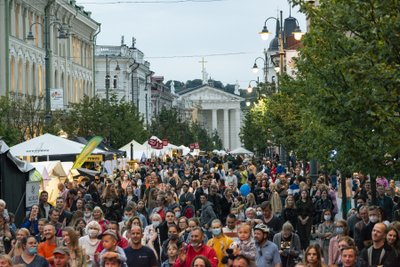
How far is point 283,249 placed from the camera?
51.2 feet

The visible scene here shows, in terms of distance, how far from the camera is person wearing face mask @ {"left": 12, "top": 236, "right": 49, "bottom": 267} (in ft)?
42.1

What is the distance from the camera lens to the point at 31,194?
2256 cm

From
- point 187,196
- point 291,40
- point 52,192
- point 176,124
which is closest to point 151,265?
point 187,196

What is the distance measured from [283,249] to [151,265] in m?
3.17

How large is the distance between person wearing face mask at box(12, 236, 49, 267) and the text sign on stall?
8.64m

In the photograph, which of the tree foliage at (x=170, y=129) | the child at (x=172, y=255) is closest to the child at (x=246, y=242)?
the child at (x=172, y=255)

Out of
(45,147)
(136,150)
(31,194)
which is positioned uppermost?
(136,150)

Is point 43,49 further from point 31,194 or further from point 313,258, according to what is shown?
point 313,258

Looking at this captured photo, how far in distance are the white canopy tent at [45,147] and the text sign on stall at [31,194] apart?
7.57 metres

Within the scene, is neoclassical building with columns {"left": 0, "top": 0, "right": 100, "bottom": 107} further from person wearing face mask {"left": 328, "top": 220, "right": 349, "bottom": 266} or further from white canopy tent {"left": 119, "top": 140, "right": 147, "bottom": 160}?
person wearing face mask {"left": 328, "top": 220, "right": 349, "bottom": 266}

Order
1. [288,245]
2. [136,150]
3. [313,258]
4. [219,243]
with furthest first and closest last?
[136,150]
[288,245]
[219,243]
[313,258]

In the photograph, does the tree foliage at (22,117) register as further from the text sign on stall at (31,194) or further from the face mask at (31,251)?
the face mask at (31,251)

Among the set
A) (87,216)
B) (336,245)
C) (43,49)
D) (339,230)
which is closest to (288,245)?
(339,230)

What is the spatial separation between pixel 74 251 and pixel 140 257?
75cm
